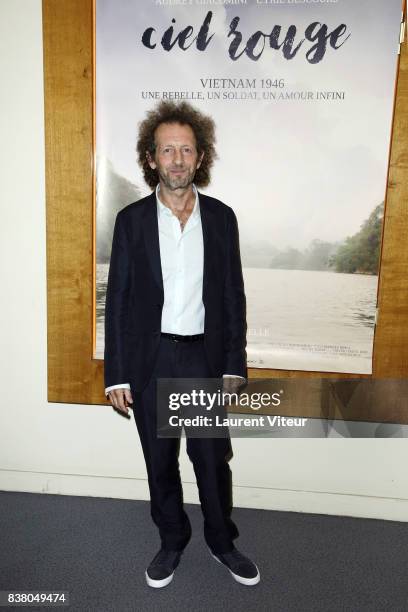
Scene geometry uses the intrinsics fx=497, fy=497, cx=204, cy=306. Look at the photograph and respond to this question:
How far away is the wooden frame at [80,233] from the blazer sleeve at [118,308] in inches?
19.0

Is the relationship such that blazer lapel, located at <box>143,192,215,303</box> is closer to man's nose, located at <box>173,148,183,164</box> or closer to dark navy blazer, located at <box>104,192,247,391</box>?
dark navy blazer, located at <box>104,192,247,391</box>

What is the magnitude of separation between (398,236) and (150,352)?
51.3 inches

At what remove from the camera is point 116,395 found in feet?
7.07

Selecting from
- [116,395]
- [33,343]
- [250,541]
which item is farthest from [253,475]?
[33,343]

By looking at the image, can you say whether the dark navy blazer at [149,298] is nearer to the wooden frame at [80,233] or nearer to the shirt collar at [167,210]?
the shirt collar at [167,210]

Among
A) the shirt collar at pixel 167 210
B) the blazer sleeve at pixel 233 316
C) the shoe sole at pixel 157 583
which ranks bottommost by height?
the shoe sole at pixel 157 583

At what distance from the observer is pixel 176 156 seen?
2125 mm

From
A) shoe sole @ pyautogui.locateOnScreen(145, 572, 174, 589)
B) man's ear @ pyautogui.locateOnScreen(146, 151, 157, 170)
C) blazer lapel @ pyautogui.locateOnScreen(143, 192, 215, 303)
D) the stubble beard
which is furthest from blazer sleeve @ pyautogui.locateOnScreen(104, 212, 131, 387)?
shoe sole @ pyautogui.locateOnScreen(145, 572, 174, 589)

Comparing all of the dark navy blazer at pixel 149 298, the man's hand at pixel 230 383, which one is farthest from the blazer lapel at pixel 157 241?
the man's hand at pixel 230 383

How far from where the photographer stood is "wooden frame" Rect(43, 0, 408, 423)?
93.5 inches

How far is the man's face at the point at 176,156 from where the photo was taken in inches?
82.7

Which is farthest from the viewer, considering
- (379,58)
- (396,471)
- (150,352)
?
(396,471)

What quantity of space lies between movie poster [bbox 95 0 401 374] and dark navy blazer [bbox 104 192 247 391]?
34 cm

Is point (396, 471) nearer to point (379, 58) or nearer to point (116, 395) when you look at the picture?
point (116, 395)
